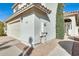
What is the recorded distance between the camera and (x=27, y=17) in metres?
6.10

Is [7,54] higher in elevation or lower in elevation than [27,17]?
lower

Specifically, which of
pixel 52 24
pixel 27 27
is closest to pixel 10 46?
pixel 27 27

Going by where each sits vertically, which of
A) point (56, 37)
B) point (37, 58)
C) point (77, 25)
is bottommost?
point (37, 58)

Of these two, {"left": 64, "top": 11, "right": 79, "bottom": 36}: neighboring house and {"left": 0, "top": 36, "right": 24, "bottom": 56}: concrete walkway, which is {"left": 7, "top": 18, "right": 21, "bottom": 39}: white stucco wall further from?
{"left": 64, "top": 11, "right": 79, "bottom": 36}: neighboring house

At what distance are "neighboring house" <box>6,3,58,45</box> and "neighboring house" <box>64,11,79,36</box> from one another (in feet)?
1.45

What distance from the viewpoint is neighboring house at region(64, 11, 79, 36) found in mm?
6043

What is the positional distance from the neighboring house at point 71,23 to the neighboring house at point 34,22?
44 cm

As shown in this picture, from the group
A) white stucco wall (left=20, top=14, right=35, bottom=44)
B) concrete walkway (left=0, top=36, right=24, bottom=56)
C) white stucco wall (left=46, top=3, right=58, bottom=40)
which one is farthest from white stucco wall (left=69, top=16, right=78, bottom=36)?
concrete walkway (left=0, top=36, right=24, bottom=56)

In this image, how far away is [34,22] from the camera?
6055 mm

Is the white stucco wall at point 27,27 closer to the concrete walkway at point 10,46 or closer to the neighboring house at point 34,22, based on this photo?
the neighboring house at point 34,22

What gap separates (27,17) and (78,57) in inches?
91.4

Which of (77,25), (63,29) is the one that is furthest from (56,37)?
(77,25)

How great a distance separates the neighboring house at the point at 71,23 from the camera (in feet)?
19.8

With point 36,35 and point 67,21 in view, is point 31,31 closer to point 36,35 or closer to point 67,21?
point 36,35
